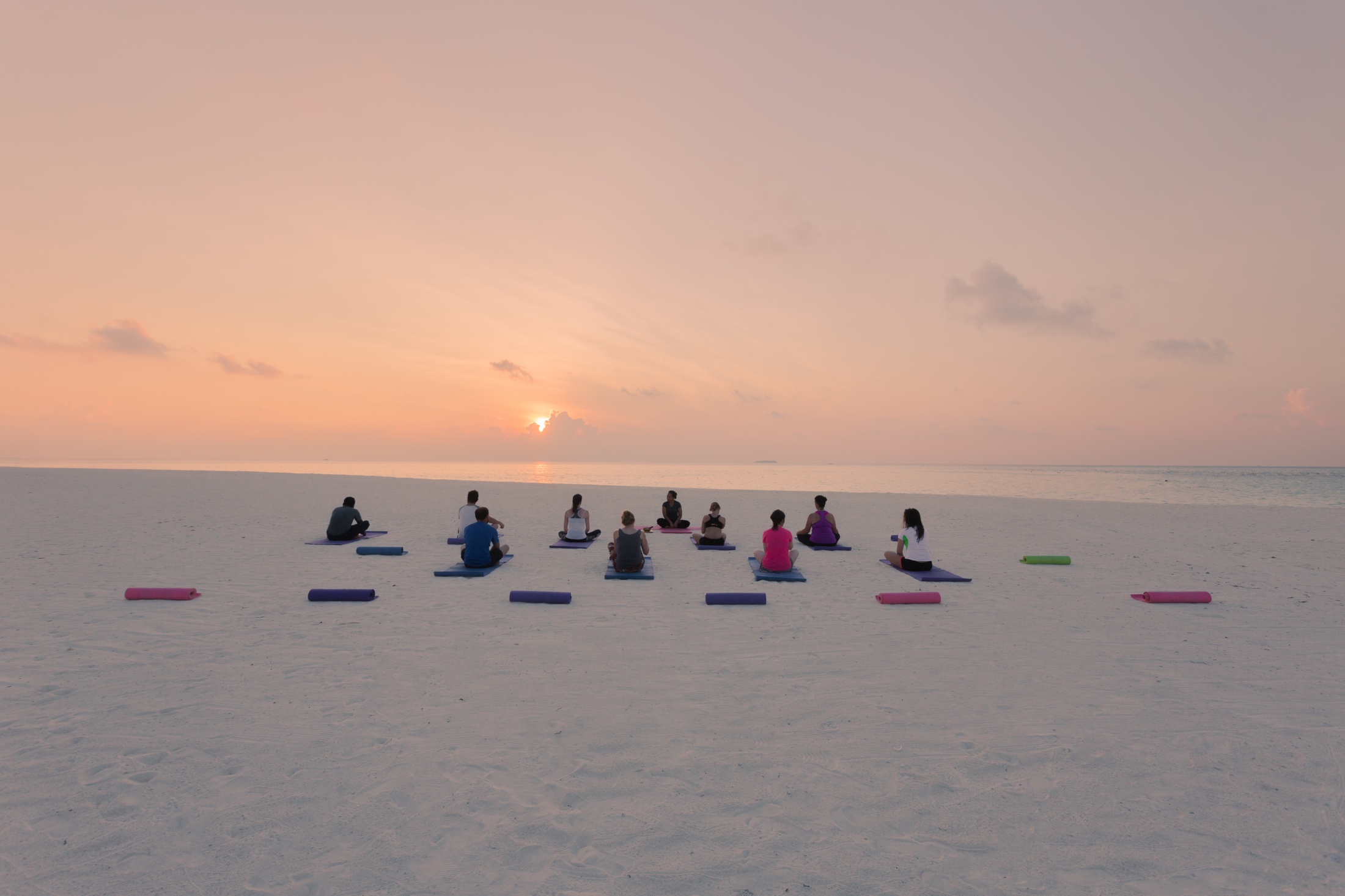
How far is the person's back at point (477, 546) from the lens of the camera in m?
11.8

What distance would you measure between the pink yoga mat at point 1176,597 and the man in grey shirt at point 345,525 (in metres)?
17.1

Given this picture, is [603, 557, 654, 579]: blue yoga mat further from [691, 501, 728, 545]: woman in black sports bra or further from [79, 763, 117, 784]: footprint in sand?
[79, 763, 117, 784]: footprint in sand

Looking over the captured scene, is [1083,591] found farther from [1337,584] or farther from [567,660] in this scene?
[567,660]

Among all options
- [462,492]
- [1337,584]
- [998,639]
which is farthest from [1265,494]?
[462,492]

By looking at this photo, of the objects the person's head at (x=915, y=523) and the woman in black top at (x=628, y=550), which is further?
the person's head at (x=915, y=523)

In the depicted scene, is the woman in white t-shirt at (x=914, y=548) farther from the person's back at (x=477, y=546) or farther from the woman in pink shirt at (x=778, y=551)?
the person's back at (x=477, y=546)

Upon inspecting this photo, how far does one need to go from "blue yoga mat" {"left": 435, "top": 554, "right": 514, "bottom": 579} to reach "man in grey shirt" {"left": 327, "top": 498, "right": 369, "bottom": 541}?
16.1ft

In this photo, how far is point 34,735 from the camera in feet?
16.3

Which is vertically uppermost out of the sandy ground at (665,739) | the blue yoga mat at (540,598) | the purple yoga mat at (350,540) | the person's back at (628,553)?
the person's back at (628,553)

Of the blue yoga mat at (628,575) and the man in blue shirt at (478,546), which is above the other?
the man in blue shirt at (478,546)

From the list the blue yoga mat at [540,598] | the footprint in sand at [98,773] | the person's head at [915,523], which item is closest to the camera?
the footprint in sand at [98,773]

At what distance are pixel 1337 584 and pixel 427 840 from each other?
1627 cm

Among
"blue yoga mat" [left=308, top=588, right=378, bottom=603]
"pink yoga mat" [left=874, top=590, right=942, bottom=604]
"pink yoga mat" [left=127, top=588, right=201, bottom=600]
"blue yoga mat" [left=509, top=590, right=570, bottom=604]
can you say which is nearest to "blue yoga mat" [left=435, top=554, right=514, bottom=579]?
"blue yoga mat" [left=308, top=588, right=378, bottom=603]

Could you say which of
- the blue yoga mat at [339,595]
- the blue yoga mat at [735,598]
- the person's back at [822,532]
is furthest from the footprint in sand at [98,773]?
the person's back at [822,532]
